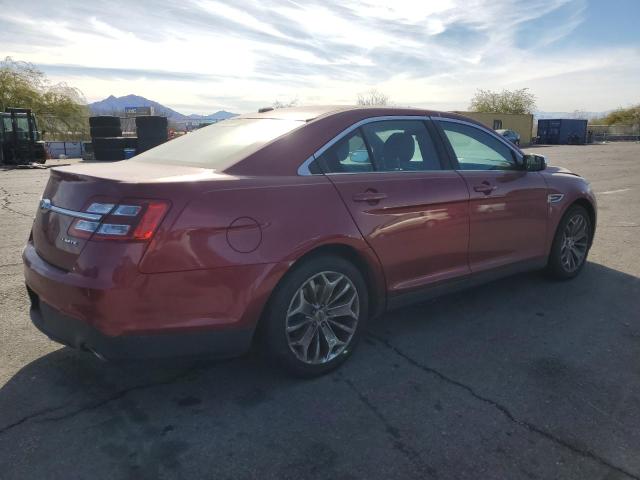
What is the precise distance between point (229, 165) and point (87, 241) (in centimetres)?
84

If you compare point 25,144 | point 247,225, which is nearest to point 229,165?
point 247,225

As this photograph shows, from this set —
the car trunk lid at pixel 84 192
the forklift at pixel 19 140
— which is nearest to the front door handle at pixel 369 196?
the car trunk lid at pixel 84 192

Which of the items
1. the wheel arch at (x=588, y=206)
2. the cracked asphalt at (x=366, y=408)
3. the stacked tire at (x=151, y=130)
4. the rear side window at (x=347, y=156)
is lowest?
the cracked asphalt at (x=366, y=408)

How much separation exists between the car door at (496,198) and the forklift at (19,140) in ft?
74.6

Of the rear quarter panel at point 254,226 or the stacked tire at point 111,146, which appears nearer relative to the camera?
the rear quarter panel at point 254,226

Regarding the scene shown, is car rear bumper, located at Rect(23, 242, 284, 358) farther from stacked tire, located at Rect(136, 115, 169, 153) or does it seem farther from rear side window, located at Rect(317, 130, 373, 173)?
stacked tire, located at Rect(136, 115, 169, 153)

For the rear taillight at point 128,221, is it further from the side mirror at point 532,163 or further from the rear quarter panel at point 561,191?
the rear quarter panel at point 561,191

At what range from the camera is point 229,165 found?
2.84 metres

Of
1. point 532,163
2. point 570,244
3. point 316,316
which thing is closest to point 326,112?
point 316,316

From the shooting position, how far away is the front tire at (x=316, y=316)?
2846 millimetres

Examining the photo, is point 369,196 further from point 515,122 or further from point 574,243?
point 515,122

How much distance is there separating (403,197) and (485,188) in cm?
94

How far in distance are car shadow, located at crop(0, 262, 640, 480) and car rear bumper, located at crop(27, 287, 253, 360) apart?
0.29 ft

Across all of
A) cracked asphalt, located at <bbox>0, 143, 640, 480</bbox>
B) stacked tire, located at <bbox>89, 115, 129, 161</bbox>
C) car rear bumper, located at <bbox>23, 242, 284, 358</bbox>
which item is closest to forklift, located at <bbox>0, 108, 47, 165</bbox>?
stacked tire, located at <bbox>89, 115, 129, 161</bbox>
